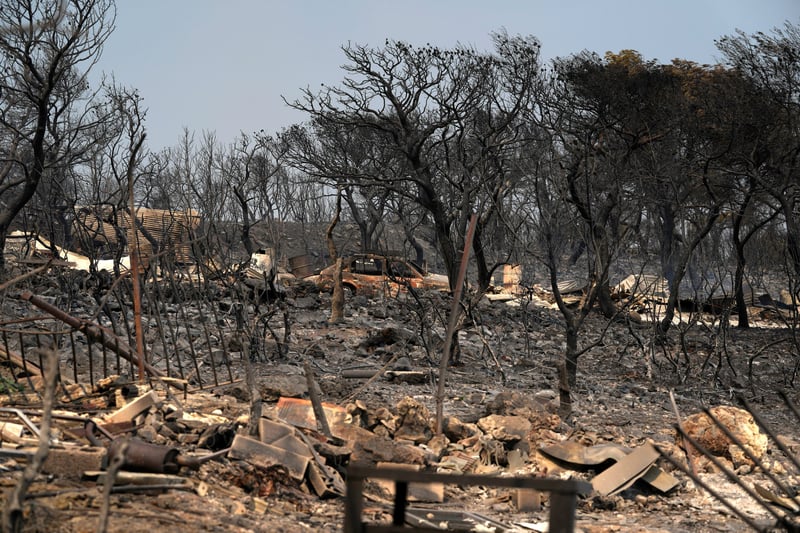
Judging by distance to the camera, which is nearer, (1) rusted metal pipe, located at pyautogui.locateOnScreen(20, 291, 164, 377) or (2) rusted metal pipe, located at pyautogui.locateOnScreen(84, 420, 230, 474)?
(2) rusted metal pipe, located at pyautogui.locateOnScreen(84, 420, 230, 474)

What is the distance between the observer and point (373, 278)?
794 inches

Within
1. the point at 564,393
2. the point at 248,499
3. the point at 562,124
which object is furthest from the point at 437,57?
the point at 248,499

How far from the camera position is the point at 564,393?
7.83m

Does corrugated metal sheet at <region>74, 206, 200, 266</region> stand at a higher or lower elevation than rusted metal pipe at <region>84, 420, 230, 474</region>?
higher

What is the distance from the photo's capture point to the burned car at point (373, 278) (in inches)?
728

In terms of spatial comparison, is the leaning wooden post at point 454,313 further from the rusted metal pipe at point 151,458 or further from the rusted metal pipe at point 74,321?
the rusted metal pipe at point 151,458

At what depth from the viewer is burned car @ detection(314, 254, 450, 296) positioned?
1850cm

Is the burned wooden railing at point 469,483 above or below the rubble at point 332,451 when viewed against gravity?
above

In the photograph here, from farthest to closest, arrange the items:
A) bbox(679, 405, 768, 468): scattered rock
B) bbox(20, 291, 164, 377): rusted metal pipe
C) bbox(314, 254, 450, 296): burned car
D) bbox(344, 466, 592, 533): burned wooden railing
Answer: bbox(314, 254, 450, 296): burned car → bbox(679, 405, 768, 468): scattered rock → bbox(20, 291, 164, 377): rusted metal pipe → bbox(344, 466, 592, 533): burned wooden railing

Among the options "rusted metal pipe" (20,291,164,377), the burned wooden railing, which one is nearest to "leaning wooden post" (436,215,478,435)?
"rusted metal pipe" (20,291,164,377)

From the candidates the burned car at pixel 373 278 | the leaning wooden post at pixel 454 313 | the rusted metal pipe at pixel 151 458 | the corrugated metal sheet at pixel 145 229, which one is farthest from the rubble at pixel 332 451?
the burned car at pixel 373 278

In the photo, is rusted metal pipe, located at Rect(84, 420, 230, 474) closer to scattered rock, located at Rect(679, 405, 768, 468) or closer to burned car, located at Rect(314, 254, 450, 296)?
scattered rock, located at Rect(679, 405, 768, 468)

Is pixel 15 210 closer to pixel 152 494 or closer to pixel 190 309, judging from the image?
pixel 190 309

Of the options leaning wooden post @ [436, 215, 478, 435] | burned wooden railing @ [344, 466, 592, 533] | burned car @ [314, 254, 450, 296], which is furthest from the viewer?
burned car @ [314, 254, 450, 296]
